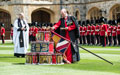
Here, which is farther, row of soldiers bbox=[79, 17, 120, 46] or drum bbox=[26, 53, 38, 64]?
row of soldiers bbox=[79, 17, 120, 46]

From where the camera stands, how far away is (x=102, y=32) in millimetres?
23438

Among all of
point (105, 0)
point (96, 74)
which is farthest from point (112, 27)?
point (96, 74)

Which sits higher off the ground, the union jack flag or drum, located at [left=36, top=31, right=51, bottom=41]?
drum, located at [left=36, top=31, right=51, bottom=41]

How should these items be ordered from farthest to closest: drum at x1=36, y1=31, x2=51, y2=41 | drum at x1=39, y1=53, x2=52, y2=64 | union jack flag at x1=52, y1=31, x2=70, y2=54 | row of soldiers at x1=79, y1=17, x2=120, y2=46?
row of soldiers at x1=79, y1=17, x2=120, y2=46 < union jack flag at x1=52, y1=31, x2=70, y2=54 < drum at x1=36, y1=31, x2=51, y2=41 < drum at x1=39, y1=53, x2=52, y2=64

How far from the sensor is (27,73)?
8930 millimetres

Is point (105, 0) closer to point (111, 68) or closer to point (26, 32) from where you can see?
point (26, 32)

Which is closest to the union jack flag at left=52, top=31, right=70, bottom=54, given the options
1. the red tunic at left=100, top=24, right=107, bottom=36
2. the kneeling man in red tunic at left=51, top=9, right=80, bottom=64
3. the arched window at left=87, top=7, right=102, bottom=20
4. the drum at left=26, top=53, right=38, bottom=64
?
the kneeling man in red tunic at left=51, top=9, right=80, bottom=64

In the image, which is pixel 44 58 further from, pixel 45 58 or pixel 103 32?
pixel 103 32

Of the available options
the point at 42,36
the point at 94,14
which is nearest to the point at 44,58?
the point at 42,36

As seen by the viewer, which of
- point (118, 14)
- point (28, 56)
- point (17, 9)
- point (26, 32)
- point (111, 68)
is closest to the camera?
point (111, 68)

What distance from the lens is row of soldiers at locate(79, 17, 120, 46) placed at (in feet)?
77.1

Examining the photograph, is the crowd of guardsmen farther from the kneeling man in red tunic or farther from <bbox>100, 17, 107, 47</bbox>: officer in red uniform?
the kneeling man in red tunic

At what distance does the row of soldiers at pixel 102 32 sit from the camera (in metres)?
23.5

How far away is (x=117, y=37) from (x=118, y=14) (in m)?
12.0
